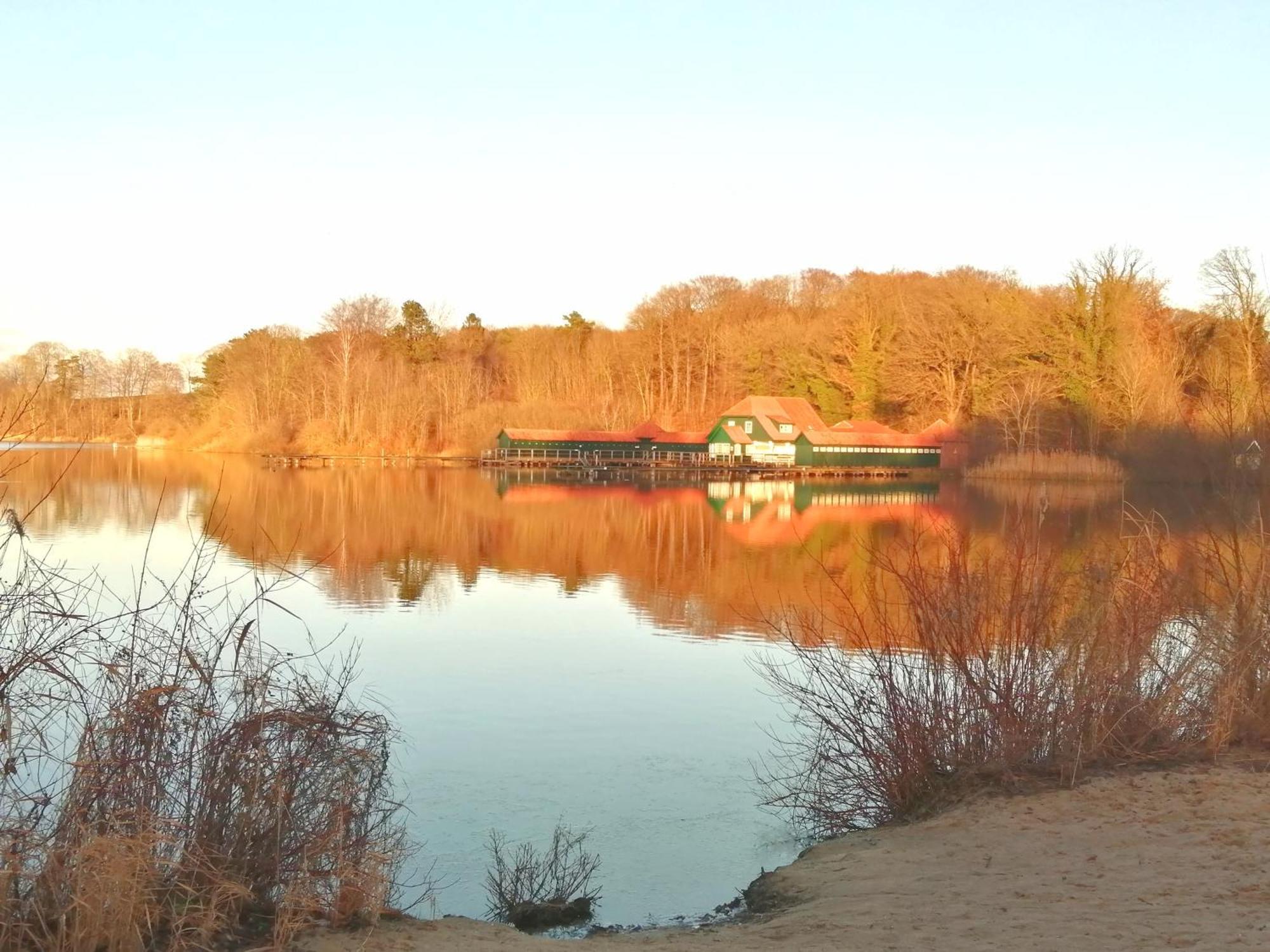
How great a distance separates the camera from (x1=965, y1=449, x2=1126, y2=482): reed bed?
174ft

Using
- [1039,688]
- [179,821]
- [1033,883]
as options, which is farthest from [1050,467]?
[179,821]

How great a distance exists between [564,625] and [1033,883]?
507 inches

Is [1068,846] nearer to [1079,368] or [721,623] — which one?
[721,623]

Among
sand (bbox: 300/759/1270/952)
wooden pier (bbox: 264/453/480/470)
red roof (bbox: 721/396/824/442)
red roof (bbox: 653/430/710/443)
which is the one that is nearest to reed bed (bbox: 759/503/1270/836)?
sand (bbox: 300/759/1270/952)

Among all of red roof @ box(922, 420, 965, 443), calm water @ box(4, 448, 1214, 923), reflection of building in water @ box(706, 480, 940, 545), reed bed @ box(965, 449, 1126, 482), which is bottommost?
calm water @ box(4, 448, 1214, 923)

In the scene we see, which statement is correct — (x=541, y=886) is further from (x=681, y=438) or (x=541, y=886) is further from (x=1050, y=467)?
(x=681, y=438)

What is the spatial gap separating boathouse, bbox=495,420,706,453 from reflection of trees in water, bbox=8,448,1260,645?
55.6 feet

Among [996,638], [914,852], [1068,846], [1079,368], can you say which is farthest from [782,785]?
[1079,368]

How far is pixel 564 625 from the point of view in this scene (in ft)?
59.7

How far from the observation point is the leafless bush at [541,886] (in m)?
6.93

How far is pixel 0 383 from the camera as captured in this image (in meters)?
5.97

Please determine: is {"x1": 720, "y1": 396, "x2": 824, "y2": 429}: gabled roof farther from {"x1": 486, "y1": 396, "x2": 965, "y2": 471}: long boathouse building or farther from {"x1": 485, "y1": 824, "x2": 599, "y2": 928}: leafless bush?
{"x1": 485, "y1": 824, "x2": 599, "y2": 928}: leafless bush

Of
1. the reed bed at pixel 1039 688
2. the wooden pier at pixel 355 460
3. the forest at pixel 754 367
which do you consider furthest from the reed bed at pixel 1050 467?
the reed bed at pixel 1039 688

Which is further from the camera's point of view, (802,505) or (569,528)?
(802,505)
